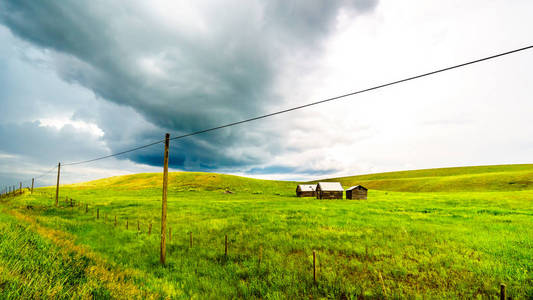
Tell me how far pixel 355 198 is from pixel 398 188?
54.3 m

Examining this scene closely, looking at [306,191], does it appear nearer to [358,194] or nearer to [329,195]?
[329,195]

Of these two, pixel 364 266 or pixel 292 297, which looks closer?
pixel 292 297

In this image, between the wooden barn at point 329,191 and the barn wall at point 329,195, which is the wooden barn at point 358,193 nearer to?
the barn wall at point 329,195

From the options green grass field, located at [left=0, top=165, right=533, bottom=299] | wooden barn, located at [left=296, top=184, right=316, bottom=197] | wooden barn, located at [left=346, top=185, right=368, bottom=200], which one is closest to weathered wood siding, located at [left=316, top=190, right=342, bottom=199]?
wooden barn, located at [left=346, top=185, right=368, bottom=200]

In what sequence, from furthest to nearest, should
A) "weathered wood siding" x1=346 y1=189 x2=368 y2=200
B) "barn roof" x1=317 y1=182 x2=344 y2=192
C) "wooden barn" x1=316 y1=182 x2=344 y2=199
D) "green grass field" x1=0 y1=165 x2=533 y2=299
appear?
"barn roof" x1=317 y1=182 x2=344 y2=192 < "wooden barn" x1=316 y1=182 x2=344 y2=199 < "weathered wood siding" x1=346 y1=189 x2=368 y2=200 < "green grass field" x1=0 y1=165 x2=533 y2=299

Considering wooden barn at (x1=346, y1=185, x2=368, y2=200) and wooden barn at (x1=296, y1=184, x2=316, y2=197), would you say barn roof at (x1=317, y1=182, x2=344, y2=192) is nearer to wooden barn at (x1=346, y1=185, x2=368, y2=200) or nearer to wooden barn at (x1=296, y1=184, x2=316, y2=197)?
wooden barn at (x1=346, y1=185, x2=368, y2=200)

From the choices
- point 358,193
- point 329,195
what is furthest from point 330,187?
point 358,193

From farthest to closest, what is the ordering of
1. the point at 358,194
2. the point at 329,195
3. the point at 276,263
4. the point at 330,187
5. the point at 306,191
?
1. the point at 306,191
2. the point at 330,187
3. the point at 329,195
4. the point at 358,194
5. the point at 276,263

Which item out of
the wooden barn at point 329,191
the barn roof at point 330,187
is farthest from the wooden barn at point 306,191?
the barn roof at point 330,187

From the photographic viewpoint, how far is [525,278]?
9.72 m

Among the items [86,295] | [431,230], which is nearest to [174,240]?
[86,295]

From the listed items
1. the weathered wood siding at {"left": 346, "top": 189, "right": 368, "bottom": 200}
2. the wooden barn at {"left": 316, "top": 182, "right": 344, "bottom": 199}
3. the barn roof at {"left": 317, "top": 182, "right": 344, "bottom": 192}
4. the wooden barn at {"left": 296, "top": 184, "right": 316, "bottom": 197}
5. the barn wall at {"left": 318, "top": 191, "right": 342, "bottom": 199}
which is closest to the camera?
the weathered wood siding at {"left": 346, "top": 189, "right": 368, "bottom": 200}

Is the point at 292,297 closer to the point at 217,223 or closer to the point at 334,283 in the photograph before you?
the point at 334,283

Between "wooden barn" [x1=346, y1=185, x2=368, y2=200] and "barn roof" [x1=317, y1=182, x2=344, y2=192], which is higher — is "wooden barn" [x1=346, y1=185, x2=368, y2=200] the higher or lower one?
the lower one
